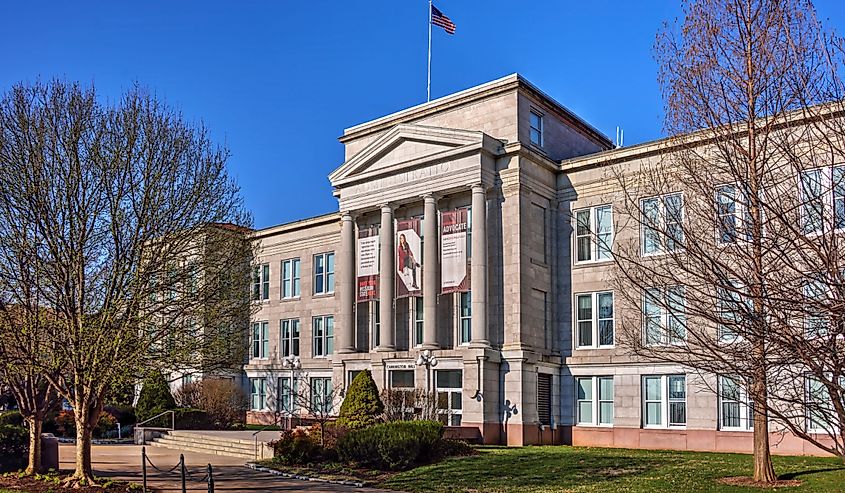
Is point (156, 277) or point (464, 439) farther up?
point (156, 277)

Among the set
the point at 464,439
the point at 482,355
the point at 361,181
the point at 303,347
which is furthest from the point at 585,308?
the point at 303,347

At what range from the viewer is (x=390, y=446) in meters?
24.4

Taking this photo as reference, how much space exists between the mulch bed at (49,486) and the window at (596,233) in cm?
2107

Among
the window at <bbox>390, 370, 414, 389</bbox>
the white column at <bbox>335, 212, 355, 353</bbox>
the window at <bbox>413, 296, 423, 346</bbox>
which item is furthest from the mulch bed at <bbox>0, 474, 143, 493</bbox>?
the white column at <bbox>335, 212, 355, 353</bbox>

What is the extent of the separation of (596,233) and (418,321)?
29.2 ft

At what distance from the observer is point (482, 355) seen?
1324 inches

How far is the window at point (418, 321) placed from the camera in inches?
1526

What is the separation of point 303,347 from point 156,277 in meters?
28.8

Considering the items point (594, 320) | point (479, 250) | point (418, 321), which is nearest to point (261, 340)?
point (418, 321)

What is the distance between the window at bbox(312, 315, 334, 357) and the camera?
46.8 m

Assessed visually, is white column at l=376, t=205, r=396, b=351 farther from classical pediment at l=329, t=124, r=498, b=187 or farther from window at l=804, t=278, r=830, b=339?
window at l=804, t=278, r=830, b=339

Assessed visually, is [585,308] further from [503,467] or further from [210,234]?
[210,234]

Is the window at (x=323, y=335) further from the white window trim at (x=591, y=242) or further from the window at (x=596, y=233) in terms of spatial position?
the window at (x=596, y=233)

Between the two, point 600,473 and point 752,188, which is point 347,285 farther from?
point 752,188
